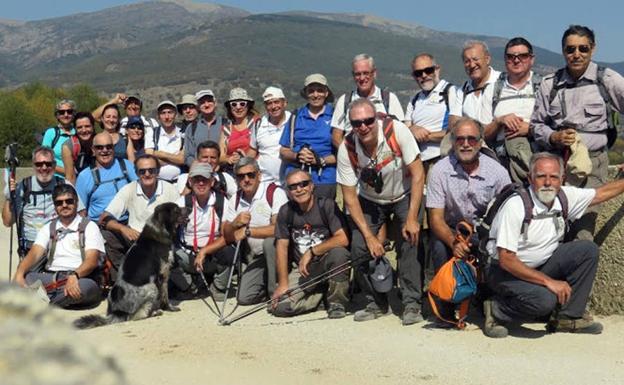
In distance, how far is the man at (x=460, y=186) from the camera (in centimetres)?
650

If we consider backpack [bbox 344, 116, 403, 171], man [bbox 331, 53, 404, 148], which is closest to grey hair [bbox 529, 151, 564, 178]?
backpack [bbox 344, 116, 403, 171]

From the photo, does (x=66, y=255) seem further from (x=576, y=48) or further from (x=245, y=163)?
(x=576, y=48)

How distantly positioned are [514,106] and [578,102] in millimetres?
620

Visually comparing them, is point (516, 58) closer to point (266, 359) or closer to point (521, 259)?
point (521, 259)

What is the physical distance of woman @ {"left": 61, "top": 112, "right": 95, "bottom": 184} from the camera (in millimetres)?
9203

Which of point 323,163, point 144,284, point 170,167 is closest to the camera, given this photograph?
point 144,284

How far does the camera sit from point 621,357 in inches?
229

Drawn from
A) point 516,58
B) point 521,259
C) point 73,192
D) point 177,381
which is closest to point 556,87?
point 516,58

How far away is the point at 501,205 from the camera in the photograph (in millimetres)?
6250

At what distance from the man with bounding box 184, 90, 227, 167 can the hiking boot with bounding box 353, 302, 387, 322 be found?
2913mm

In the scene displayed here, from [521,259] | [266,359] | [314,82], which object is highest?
[314,82]

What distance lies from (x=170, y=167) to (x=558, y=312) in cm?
501

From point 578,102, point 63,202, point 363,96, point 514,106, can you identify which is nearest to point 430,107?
point 363,96

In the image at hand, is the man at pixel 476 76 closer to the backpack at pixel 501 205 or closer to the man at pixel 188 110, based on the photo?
the backpack at pixel 501 205
